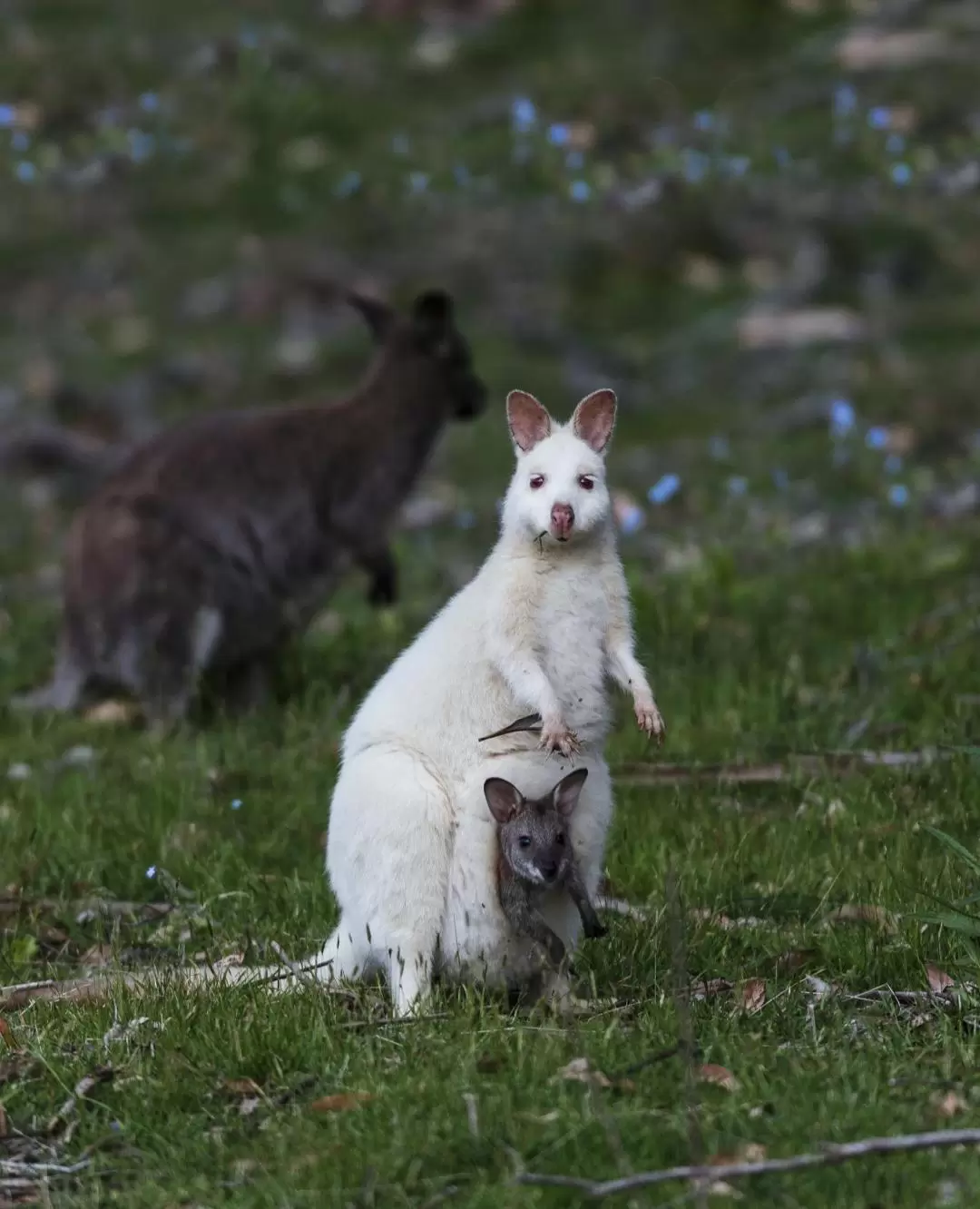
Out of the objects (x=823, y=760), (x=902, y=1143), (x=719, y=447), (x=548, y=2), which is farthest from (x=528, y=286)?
(x=902, y=1143)

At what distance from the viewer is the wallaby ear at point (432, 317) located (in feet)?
30.1

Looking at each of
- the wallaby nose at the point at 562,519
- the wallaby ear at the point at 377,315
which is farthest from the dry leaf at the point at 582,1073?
the wallaby ear at the point at 377,315

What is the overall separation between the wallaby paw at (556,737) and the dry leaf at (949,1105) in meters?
1.06

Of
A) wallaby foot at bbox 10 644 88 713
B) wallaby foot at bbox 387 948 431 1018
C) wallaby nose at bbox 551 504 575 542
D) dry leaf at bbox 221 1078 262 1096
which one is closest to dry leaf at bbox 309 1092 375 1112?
dry leaf at bbox 221 1078 262 1096

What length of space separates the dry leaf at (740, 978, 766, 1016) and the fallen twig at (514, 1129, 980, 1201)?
849mm

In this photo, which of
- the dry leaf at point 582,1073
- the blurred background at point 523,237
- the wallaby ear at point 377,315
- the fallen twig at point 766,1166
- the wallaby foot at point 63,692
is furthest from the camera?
the blurred background at point 523,237

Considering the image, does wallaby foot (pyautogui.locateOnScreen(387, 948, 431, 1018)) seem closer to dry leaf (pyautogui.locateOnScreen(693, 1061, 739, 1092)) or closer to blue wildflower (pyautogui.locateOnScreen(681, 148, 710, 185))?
dry leaf (pyautogui.locateOnScreen(693, 1061, 739, 1092))

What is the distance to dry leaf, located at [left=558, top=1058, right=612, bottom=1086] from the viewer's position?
3.61m

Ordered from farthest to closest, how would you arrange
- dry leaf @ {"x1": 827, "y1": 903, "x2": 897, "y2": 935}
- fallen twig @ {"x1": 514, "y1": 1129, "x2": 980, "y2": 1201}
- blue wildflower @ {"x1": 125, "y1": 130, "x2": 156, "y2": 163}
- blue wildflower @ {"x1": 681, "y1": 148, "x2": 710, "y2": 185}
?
blue wildflower @ {"x1": 125, "y1": 130, "x2": 156, "y2": 163}, blue wildflower @ {"x1": 681, "y1": 148, "x2": 710, "y2": 185}, dry leaf @ {"x1": 827, "y1": 903, "x2": 897, "y2": 935}, fallen twig @ {"x1": 514, "y1": 1129, "x2": 980, "y2": 1201}

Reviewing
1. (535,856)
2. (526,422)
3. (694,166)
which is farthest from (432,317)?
(535,856)

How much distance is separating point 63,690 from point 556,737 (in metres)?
4.54

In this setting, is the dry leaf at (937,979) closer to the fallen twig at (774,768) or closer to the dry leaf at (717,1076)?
the dry leaf at (717,1076)

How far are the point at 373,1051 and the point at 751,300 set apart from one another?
12.5 m

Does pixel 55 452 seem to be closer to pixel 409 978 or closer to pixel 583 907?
pixel 409 978
